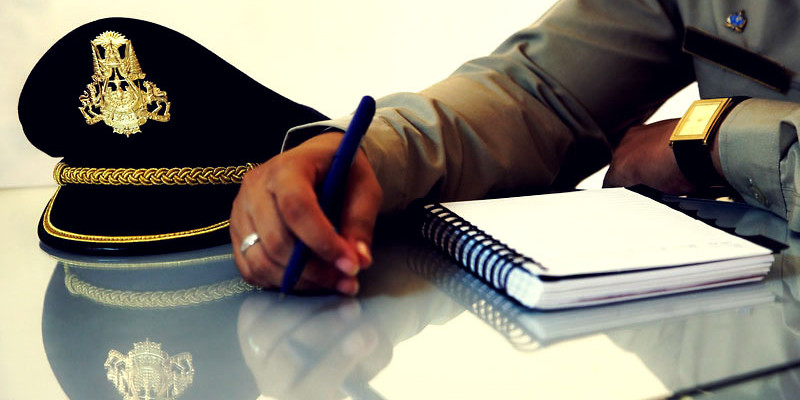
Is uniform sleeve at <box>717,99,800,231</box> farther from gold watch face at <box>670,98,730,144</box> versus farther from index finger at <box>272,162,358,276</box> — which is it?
index finger at <box>272,162,358,276</box>

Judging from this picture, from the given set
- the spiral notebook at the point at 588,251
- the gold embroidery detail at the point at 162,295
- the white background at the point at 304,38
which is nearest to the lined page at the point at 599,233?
the spiral notebook at the point at 588,251

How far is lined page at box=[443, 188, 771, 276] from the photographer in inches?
21.3

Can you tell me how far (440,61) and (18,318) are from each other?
55.0 inches

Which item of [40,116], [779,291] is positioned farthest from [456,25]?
[779,291]

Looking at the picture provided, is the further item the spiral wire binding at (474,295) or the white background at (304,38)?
the white background at (304,38)

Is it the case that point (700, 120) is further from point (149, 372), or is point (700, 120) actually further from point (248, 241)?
point (149, 372)

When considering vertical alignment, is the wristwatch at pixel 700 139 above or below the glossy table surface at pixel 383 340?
below

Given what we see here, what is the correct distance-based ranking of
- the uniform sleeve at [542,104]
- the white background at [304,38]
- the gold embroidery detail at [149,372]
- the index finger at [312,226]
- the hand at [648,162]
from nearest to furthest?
the gold embroidery detail at [149,372]
the index finger at [312,226]
the uniform sleeve at [542,104]
the hand at [648,162]
the white background at [304,38]

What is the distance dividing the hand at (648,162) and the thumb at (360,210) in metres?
0.49

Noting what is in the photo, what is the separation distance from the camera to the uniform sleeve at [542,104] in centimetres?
82

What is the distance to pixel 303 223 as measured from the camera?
20.6 inches

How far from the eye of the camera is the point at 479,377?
43cm

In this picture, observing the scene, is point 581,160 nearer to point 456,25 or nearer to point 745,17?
point 745,17

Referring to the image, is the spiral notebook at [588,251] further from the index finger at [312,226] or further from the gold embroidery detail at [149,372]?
the gold embroidery detail at [149,372]
